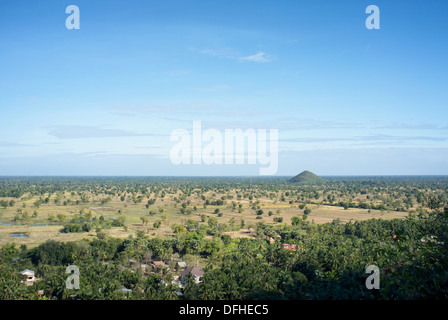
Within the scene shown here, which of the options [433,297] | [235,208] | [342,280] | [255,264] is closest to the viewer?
[433,297]

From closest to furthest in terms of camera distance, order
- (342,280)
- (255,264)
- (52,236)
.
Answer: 1. (342,280)
2. (255,264)
3. (52,236)

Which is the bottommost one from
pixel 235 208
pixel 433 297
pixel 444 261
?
pixel 235 208

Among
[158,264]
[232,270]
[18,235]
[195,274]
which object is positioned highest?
[232,270]

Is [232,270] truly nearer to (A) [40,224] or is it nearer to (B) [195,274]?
(B) [195,274]

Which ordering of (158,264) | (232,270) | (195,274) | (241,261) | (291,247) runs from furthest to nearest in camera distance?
(291,247) < (158,264) < (241,261) < (195,274) < (232,270)

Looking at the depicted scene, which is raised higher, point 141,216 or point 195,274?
point 195,274

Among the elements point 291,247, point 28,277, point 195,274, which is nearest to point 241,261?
point 195,274

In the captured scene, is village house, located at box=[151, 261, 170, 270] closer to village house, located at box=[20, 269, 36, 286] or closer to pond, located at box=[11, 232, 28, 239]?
village house, located at box=[20, 269, 36, 286]

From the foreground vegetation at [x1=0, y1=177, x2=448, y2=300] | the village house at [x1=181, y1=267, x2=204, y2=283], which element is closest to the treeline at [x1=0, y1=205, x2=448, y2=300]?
the foreground vegetation at [x1=0, y1=177, x2=448, y2=300]
